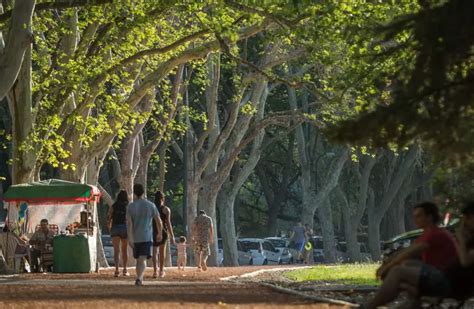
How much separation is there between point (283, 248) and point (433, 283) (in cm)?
5874

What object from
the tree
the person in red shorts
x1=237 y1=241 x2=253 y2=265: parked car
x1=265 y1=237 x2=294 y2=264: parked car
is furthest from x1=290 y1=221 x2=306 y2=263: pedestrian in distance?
the tree

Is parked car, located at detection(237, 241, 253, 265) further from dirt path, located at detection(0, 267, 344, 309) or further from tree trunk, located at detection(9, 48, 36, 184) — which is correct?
dirt path, located at detection(0, 267, 344, 309)

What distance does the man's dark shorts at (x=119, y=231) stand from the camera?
Answer: 29.6m

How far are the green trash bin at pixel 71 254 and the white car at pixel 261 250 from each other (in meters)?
35.9

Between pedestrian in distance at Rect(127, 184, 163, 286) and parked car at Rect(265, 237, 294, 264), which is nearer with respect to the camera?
pedestrian in distance at Rect(127, 184, 163, 286)

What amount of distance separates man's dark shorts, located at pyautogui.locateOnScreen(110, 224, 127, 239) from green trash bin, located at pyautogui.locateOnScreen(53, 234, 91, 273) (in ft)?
11.7

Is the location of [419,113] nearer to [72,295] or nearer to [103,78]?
[72,295]

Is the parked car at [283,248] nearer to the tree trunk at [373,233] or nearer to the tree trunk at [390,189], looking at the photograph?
the tree trunk at [373,233]

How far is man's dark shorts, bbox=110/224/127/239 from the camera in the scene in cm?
2962

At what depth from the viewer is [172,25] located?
133 feet

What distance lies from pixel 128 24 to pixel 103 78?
6.68 ft

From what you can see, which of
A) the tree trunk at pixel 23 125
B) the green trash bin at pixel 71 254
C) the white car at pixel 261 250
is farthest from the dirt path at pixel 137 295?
the white car at pixel 261 250

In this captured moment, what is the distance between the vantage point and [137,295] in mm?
21250

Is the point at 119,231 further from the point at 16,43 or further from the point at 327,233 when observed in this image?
the point at 327,233
